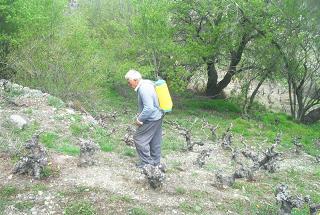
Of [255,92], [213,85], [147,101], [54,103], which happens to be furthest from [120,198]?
[213,85]

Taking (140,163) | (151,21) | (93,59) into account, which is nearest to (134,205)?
(140,163)

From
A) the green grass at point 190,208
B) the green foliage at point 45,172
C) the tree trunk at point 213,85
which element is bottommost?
the green grass at point 190,208

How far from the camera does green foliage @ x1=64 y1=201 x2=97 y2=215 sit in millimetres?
7618

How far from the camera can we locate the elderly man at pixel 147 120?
9.20m

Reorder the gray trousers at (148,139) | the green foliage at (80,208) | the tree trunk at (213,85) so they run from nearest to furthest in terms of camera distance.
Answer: the green foliage at (80,208)
the gray trousers at (148,139)
the tree trunk at (213,85)

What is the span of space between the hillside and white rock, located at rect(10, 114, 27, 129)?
0.08m

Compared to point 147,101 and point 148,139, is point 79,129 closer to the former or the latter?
point 148,139

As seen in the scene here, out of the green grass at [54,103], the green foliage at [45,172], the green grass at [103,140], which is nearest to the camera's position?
the green foliage at [45,172]

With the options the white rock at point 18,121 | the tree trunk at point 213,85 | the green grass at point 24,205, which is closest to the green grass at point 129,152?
the white rock at point 18,121

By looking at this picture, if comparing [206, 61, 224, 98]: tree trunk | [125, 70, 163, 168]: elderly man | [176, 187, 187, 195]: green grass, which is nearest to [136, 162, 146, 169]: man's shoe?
[125, 70, 163, 168]: elderly man

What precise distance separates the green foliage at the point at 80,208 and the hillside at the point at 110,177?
0.02 m

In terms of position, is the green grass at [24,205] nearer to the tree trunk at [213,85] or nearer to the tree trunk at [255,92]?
the tree trunk at [255,92]

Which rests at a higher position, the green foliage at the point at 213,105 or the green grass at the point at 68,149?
the green foliage at the point at 213,105

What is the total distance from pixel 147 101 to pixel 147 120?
1.50ft
